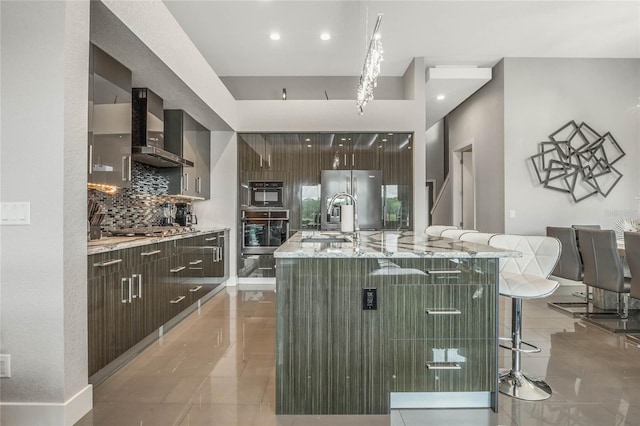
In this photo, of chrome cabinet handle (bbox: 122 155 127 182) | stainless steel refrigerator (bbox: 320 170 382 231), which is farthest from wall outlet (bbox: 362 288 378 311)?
stainless steel refrigerator (bbox: 320 170 382 231)

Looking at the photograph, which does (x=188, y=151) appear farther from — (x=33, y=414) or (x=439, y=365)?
(x=439, y=365)

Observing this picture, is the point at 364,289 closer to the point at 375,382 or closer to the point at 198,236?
the point at 375,382

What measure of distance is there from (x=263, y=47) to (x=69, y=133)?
378 cm

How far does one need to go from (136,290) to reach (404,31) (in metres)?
4.23

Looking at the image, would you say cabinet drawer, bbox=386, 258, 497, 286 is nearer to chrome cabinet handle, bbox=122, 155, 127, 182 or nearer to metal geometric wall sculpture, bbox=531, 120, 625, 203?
chrome cabinet handle, bbox=122, 155, 127, 182

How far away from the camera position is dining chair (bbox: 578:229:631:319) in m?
3.48

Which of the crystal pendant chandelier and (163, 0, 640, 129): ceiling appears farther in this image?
(163, 0, 640, 129): ceiling

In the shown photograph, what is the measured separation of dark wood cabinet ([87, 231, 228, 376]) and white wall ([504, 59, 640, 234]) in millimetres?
4416

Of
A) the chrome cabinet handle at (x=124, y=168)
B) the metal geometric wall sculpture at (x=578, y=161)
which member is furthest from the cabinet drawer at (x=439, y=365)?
the metal geometric wall sculpture at (x=578, y=161)

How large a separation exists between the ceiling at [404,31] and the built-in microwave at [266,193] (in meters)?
1.87

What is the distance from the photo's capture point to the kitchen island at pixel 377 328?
6.30 feet

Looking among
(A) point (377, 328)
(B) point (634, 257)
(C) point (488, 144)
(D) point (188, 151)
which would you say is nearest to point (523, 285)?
(A) point (377, 328)

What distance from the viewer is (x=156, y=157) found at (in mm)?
3732

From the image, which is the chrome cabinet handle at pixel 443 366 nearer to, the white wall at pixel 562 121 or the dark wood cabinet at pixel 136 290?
the dark wood cabinet at pixel 136 290
